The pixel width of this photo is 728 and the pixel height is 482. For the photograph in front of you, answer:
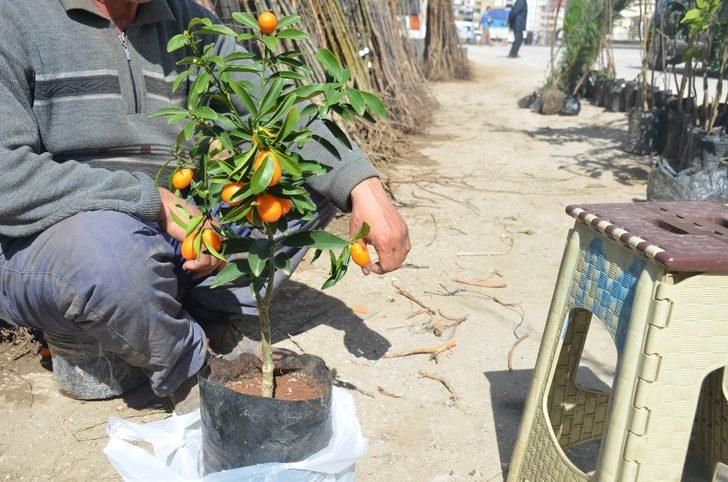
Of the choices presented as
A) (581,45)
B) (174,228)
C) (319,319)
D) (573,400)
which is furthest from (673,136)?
(174,228)

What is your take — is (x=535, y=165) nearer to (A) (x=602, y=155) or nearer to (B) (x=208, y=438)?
(A) (x=602, y=155)

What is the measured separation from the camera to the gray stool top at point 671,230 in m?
1.28

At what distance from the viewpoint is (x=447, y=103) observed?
→ 33.0 ft

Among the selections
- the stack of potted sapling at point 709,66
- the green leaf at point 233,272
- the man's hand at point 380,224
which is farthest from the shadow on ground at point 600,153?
the green leaf at point 233,272

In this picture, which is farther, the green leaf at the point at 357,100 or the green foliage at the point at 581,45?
the green foliage at the point at 581,45

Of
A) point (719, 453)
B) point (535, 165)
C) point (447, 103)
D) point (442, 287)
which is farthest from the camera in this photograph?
point (447, 103)

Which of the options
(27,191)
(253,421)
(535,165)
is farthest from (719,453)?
(535,165)

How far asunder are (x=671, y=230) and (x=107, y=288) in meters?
1.37

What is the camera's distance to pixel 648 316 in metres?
1.33

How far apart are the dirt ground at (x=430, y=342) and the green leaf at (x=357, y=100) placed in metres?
1.09

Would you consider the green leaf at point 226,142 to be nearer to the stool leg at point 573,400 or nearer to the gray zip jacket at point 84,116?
the gray zip jacket at point 84,116

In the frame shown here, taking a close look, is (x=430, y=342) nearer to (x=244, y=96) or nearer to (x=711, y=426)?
(x=711, y=426)

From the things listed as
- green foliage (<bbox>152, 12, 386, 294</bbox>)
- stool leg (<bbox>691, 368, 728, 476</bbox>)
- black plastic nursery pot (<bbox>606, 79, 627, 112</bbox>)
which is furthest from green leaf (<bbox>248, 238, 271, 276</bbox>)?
black plastic nursery pot (<bbox>606, 79, 627, 112</bbox>)

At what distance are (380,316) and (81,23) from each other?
1.56m
